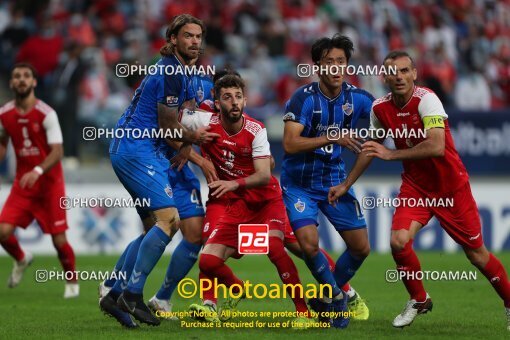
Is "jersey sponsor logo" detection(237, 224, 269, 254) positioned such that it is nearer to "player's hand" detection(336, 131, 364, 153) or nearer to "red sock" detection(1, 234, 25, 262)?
"player's hand" detection(336, 131, 364, 153)

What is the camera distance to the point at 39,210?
13.2m

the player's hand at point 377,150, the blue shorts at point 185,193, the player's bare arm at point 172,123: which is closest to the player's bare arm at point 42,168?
the blue shorts at point 185,193

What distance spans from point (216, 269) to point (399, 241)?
1692 mm

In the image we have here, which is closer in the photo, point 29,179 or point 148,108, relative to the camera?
point 148,108

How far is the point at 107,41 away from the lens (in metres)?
21.3

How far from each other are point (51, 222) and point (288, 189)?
3.97 metres

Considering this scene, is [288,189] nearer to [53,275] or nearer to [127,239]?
[53,275]

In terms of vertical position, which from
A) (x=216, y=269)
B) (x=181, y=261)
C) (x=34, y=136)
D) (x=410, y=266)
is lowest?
(x=181, y=261)

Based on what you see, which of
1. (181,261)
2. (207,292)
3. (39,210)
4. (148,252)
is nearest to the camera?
(148,252)

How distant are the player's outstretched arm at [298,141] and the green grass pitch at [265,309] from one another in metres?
1.65

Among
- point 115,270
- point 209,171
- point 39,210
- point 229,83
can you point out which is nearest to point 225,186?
point 209,171

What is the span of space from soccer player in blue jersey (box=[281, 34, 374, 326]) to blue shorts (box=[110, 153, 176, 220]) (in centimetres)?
120

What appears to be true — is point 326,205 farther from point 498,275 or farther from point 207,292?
point 498,275

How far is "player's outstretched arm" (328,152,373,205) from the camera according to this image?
9.90 metres
